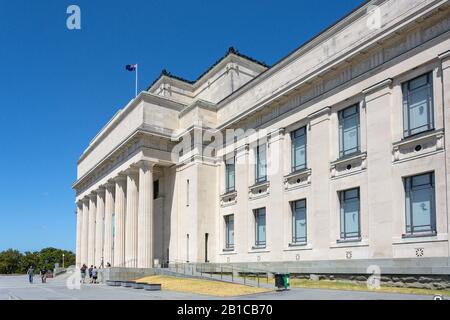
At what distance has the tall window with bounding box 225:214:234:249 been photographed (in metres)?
37.3

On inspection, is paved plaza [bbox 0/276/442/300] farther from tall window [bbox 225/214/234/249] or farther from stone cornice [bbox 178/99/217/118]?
stone cornice [bbox 178/99/217/118]

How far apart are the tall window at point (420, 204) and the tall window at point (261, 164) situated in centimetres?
1228

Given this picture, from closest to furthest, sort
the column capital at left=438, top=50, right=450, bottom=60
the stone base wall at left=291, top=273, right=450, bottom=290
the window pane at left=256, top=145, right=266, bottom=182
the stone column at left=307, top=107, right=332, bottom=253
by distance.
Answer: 1. the stone base wall at left=291, top=273, right=450, bottom=290
2. the column capital at left=438, top=50, right=450, bottom=60
3. the stone column at left=307, top=107, right=332, bottom=253
4. the window pane at left=256, top=145, right=266, bottom=182

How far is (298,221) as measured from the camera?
1209 inches

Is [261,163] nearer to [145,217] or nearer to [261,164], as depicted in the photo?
[261,164]

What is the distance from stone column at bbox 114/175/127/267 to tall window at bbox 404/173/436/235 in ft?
91.6

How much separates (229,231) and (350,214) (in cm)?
1324

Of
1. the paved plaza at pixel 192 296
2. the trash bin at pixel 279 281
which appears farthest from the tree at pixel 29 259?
the trash bin at pixel 279 281

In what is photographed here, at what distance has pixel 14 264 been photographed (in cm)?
10212

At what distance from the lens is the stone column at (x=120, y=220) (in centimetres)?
4422

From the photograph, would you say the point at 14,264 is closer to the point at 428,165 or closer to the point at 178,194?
the point at 178,194

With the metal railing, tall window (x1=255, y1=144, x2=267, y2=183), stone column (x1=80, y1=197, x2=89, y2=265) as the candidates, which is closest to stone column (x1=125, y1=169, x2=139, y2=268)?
the metal railing

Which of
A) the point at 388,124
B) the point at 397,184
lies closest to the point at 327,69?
the point at 388,124
